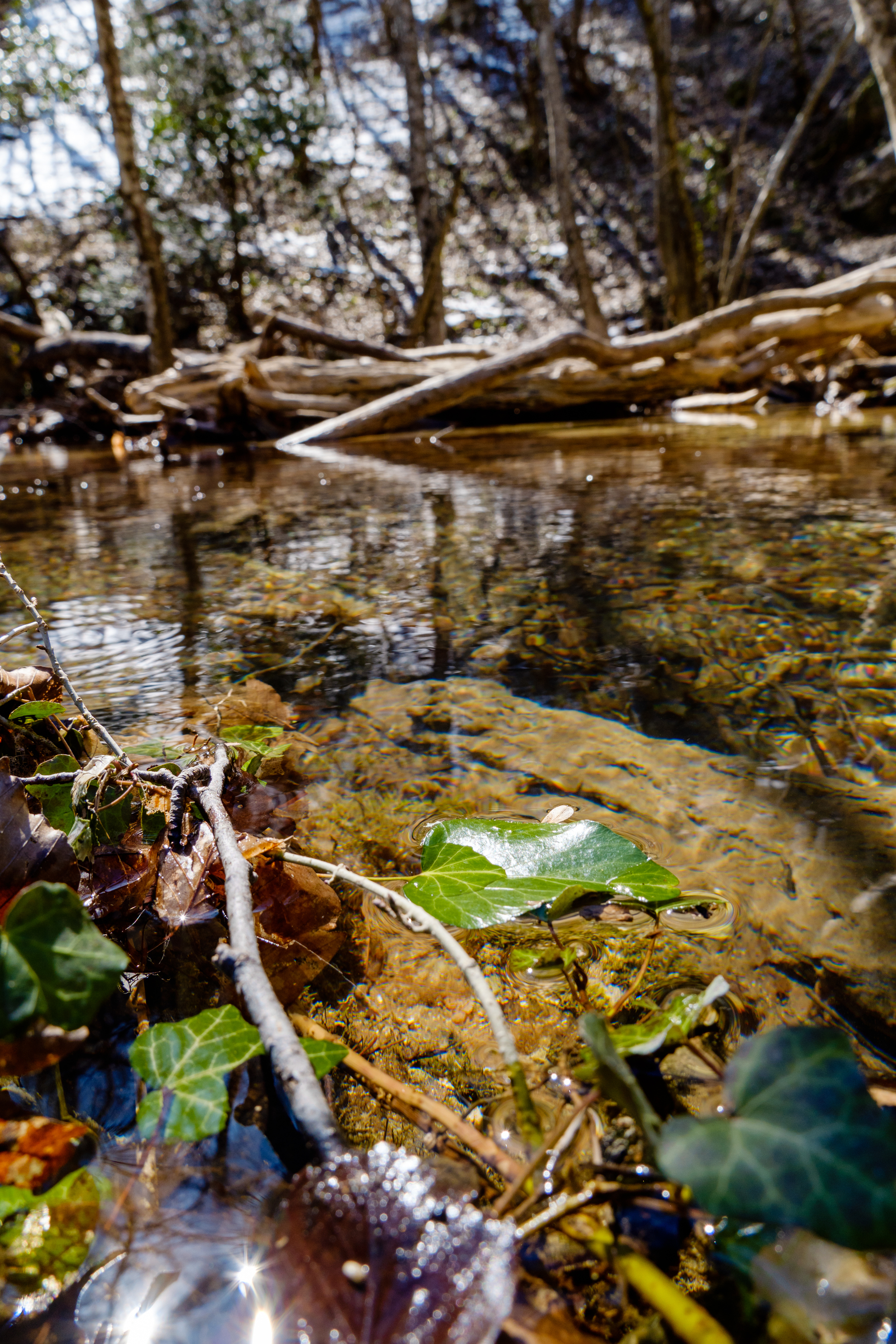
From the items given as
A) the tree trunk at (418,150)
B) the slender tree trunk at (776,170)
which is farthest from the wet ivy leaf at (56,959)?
the slender tree trunk at (776,170)

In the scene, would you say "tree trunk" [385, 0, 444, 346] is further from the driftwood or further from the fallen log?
the fallen log

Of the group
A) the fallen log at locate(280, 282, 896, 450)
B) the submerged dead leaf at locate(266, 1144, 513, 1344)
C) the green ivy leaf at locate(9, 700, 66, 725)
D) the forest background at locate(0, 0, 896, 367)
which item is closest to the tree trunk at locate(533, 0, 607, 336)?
the forest background at locate(0, 0, 896, 367)

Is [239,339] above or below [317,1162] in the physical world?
above

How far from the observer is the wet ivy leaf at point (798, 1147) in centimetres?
46

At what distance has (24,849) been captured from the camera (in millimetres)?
854

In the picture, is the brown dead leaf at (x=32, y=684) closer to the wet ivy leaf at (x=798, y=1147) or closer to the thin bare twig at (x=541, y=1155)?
the thin bare twig at (x=541, y=1155)

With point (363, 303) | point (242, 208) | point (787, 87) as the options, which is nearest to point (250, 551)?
point (363, 303)

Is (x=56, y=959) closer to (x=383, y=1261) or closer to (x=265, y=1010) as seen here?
(x=265, y=1010)

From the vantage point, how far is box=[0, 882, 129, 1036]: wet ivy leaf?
58 cm

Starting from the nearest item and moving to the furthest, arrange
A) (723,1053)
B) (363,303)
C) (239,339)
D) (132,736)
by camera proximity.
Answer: (723,1053) → (132,736) → (239,339) → (363,303)

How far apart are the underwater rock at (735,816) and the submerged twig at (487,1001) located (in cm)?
45

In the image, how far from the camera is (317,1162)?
0.60 m

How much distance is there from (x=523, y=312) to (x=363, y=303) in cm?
374

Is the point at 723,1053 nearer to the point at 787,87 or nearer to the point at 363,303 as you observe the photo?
the point at 363,303
